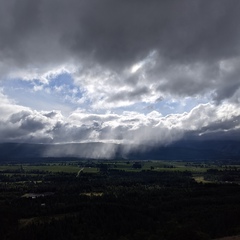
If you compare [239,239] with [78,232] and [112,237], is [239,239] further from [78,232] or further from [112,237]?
[78,232]

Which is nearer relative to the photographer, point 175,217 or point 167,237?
point 167,237

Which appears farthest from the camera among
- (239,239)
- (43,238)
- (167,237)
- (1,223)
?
(1,223)

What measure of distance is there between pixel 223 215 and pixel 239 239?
230 ft

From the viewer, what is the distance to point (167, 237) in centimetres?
14550

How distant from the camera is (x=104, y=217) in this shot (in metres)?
194

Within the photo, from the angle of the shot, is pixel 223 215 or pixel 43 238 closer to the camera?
pixel 43 238

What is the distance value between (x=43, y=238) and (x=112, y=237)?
3333 centimetres

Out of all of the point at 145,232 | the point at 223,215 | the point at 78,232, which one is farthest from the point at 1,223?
the point at 223,215

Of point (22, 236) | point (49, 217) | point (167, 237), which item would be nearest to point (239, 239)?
point (167, 237)

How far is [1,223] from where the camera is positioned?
602 ft

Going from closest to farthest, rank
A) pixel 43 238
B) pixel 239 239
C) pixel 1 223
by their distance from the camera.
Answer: pixel 239 239
pixel 43 238
pixel 1 223

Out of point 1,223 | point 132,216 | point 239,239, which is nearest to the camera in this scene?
point 239,239

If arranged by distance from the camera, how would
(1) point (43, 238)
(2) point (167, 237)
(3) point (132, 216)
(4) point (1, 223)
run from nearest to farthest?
(2) point (167, 237), (1) point (43, 238), (4) point (1, 223), (3) point (132, 216)

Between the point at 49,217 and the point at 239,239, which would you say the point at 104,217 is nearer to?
the point at 49,217
